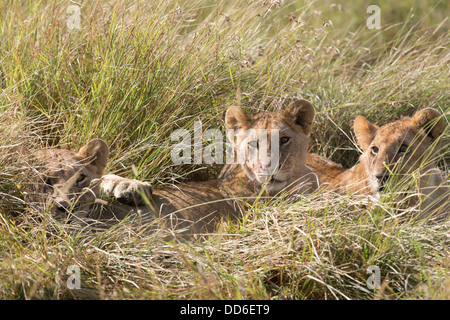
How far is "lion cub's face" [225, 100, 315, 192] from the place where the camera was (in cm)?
465

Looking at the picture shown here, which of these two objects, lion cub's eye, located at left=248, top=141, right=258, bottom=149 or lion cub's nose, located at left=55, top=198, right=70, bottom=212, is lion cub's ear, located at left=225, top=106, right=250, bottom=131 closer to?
lion cub's eye, located at left=248, top=141, right=258, bottom=149

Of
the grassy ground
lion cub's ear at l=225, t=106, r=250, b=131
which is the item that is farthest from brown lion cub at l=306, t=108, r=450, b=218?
lion cub's ear at l=225, t=106, r=250, b=131

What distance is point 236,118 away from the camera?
495 cm

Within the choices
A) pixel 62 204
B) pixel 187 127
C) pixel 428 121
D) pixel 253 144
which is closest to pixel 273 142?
pixel 253 144

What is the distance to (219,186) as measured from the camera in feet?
16.0

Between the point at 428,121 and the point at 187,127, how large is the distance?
1.83 meters

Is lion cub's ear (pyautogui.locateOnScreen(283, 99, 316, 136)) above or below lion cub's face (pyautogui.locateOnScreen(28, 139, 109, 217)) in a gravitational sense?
above

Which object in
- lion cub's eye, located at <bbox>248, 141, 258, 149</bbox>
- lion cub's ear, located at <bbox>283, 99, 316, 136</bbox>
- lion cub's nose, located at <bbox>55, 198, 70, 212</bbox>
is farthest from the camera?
lion cub's ear, located at <bbox>283, 99, 316, 136</bbox>

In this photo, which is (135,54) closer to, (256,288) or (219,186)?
(219,186)

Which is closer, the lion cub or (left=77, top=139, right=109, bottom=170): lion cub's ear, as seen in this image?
the lion cub

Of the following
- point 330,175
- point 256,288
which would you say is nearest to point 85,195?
point 256,288

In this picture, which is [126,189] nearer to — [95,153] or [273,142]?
[95,153]

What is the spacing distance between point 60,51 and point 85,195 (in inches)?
69.1

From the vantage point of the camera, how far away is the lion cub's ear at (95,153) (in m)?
4.41
